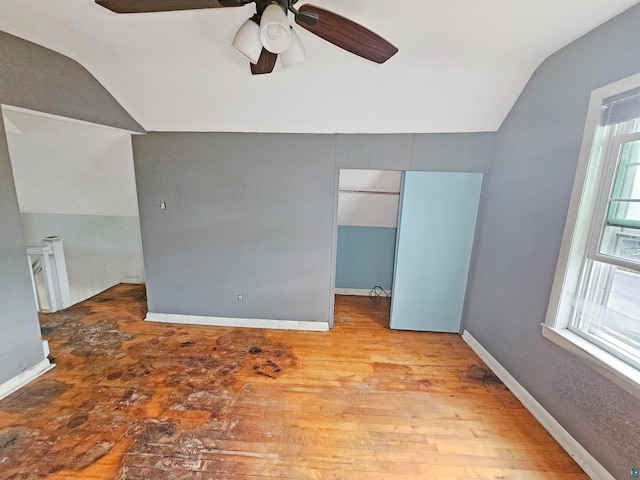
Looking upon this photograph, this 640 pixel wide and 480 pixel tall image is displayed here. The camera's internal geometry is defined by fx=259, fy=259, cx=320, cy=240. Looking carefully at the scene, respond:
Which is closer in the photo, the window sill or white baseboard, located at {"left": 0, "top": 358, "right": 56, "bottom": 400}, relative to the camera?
the window sill

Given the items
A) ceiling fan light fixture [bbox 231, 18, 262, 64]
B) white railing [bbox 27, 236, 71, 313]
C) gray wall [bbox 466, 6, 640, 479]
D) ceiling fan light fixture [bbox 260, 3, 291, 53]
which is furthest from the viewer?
white railing [bbox 27, 236, 71, 313]

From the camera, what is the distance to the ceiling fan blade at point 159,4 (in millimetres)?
1073

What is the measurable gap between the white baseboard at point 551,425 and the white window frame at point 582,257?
510mm

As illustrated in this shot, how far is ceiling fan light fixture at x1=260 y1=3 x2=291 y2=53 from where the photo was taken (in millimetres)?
1039

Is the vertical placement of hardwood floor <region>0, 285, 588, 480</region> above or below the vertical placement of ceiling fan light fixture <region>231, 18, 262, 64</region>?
below

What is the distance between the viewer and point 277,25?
1060 mm

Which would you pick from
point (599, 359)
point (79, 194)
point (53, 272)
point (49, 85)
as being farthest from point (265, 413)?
point (79, 194)

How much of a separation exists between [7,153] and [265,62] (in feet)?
6.42

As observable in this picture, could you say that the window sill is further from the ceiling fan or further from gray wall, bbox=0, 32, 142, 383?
gray wall, bbox=0, 32, 142, 383

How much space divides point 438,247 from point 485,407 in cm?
142

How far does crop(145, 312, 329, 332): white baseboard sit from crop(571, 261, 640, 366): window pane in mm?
2115

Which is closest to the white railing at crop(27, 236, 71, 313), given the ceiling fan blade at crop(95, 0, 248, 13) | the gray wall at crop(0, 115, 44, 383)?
the gray wall at crop(0, 115, 44, 383)

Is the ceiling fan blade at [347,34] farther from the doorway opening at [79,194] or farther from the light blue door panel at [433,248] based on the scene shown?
the doorway opening at [79,194]

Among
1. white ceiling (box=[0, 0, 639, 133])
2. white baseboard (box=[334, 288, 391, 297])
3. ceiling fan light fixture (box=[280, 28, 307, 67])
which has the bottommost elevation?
white baseboard (box=[334, 288, 391, 297])
